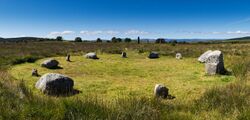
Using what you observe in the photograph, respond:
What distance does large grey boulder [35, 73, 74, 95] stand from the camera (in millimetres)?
12234

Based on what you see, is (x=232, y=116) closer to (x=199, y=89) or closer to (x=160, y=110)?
(x=160, y=110)

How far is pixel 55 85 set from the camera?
12.3 m

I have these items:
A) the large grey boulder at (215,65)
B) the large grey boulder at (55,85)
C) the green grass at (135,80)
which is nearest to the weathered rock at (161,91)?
the green grass at (135,80)

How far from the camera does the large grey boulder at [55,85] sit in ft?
40.1

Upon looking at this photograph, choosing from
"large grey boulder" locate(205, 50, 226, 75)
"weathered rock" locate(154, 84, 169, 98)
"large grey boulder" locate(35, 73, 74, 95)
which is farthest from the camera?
"large grey boulder" locate(205, 50, 226, 75)

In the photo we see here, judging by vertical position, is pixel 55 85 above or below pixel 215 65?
below

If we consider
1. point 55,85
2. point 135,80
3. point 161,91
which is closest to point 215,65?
point 135,80

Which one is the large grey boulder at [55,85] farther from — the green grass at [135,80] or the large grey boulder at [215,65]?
the large grey boulder at [215,65]

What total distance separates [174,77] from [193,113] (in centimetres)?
1022

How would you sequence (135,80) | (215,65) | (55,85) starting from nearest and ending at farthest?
(55,85) < (135,80) < (215,65)

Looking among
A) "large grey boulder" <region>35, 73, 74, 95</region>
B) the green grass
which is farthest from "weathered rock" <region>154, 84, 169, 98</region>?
"large grey boulder" <region>35, 73, 74, 95</region>

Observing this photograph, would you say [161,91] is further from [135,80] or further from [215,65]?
[215,65]

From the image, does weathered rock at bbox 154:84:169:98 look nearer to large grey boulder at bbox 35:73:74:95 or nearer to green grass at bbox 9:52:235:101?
green grass at bbox 9:52:235:101

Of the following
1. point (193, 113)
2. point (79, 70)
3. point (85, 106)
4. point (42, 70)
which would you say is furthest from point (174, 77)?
point (85, 106)
